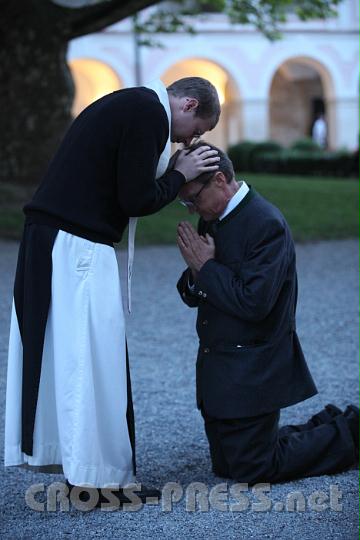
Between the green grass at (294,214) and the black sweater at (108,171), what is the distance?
872 cm

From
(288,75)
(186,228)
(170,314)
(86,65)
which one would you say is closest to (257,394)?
(186,228)

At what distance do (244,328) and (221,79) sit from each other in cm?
3275

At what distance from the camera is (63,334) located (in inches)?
141

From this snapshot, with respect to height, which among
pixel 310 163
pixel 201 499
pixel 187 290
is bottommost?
pixel 310 163

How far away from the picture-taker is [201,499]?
3.86m

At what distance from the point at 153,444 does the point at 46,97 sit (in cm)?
941

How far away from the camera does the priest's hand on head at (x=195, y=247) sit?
393 cm

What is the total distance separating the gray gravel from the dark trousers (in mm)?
62

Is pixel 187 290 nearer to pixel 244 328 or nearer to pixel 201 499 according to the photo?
pixel 244 328

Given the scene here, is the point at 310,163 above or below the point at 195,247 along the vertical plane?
below

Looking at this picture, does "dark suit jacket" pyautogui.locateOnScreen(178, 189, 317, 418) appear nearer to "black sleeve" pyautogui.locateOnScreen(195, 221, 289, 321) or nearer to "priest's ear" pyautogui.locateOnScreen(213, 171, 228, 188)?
"black sleeve" pyautogui.locateOnScreen(195, 221, 289, 321)

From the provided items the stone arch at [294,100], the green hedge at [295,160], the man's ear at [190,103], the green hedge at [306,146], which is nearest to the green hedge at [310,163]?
the green hedge at [295,160]

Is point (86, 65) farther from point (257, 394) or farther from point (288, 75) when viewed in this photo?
point (257, 394)

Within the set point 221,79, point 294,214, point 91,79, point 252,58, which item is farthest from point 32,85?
point 221,79
